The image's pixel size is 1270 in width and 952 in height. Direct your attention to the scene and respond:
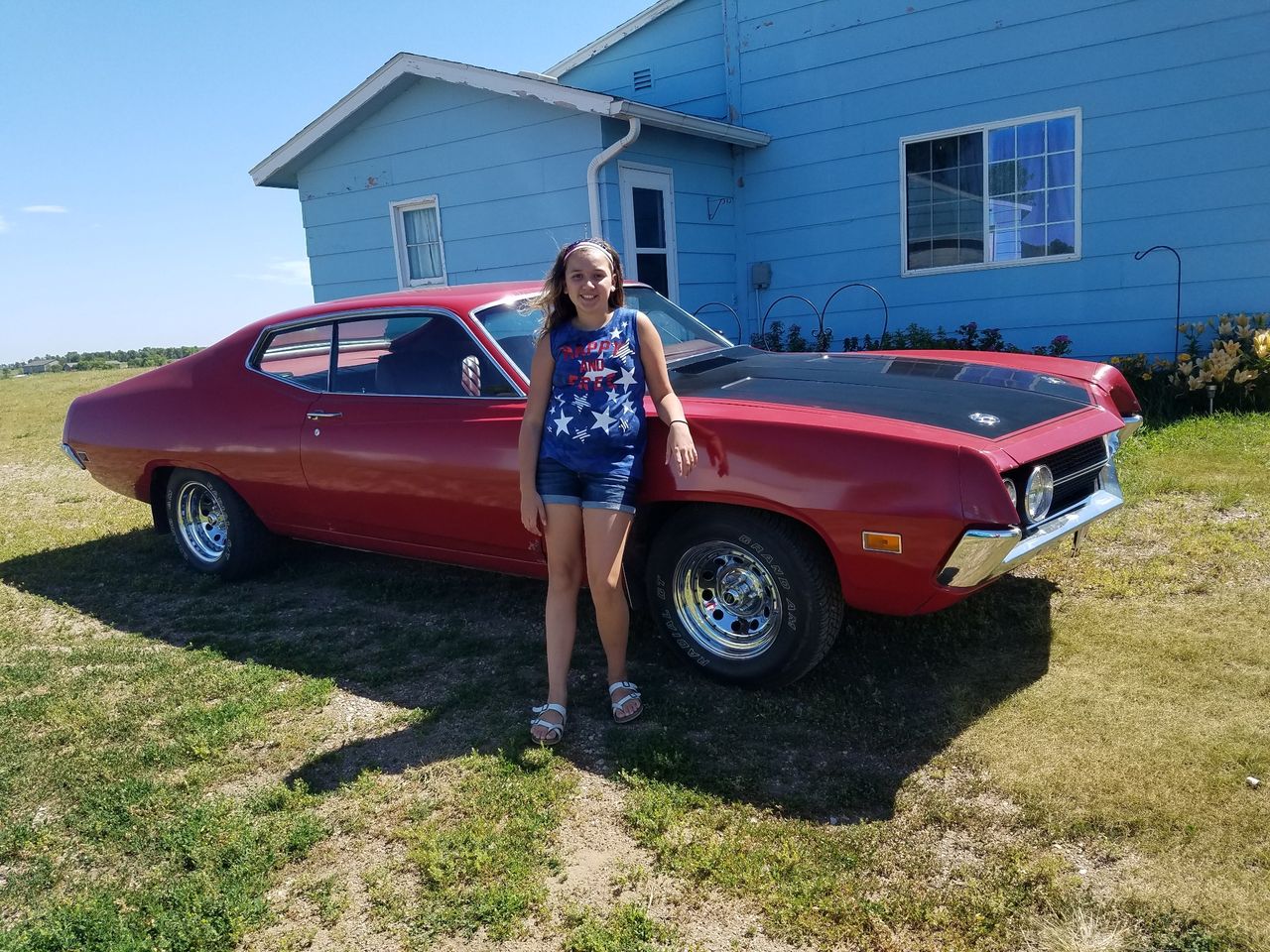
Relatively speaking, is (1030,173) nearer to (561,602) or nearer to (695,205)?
(695,205)

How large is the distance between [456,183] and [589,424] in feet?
24.7

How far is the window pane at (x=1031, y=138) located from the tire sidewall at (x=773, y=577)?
7.10 m

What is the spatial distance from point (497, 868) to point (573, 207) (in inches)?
291

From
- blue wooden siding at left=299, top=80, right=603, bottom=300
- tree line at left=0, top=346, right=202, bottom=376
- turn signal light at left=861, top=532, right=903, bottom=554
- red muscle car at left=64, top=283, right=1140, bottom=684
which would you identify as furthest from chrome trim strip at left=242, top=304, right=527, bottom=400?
tree line at left=0, top=346, right=202, bottom=376

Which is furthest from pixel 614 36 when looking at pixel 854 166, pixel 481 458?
pixel 481 458

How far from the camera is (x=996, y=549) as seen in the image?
2941 mm

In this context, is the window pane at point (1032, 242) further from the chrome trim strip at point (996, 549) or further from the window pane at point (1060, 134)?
the chrome trim strip at point (996, 549)

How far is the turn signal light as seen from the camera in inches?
119

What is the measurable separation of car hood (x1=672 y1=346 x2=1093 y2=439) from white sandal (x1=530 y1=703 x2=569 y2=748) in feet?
4.23

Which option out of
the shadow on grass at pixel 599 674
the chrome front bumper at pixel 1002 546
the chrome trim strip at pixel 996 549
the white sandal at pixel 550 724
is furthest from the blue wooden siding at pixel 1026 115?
the white sandal at pixel 550 724

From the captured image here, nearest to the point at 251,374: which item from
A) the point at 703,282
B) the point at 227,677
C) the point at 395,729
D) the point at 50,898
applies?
the point at 227,677

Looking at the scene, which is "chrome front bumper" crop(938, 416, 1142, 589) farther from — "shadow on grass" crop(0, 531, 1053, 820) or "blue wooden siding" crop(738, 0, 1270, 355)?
"blue wooden siding" crop(738, 0, 1270, 355)

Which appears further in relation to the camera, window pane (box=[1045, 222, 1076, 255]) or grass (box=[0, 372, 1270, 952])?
window pane (box=[1045, 222, 1076, 255])

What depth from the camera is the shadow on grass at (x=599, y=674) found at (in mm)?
3084
